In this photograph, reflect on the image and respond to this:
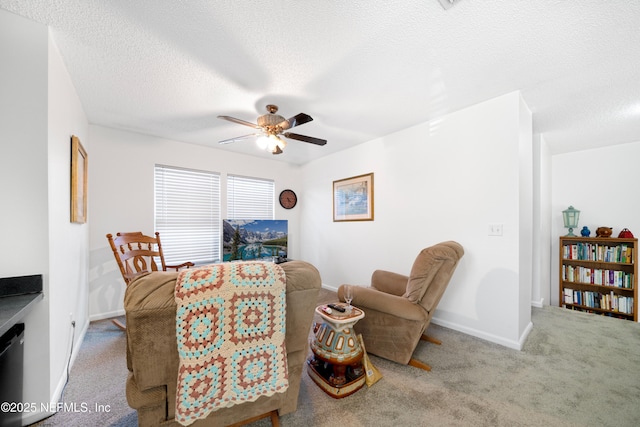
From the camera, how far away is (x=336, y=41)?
5.62 feet

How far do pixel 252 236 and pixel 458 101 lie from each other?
131 inches

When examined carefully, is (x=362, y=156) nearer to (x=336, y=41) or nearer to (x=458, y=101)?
(x=458, y=101)

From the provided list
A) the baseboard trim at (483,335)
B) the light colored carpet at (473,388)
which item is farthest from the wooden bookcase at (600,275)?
the baseboard trim at (483,335)

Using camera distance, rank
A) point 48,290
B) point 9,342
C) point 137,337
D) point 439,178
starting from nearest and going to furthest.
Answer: point 137,337 → point 9,342 → point 48,290 → point 439,178

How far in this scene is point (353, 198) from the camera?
400 cm

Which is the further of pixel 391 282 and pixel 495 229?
pixel 391 282

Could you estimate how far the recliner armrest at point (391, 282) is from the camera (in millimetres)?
2686

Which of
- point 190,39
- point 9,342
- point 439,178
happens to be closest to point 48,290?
point 9,342

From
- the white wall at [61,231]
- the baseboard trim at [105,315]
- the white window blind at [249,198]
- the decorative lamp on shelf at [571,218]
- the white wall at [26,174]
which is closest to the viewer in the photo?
the white wall at [26,174]

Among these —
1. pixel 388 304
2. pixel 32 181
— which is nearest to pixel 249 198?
pixel 32 181

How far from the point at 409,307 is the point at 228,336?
1416 millimetres

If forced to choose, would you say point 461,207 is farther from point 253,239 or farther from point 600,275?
point 253,239

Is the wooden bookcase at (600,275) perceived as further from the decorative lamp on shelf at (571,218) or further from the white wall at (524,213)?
the white wall at (524,213)

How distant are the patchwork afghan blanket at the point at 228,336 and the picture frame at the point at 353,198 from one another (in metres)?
2.69
